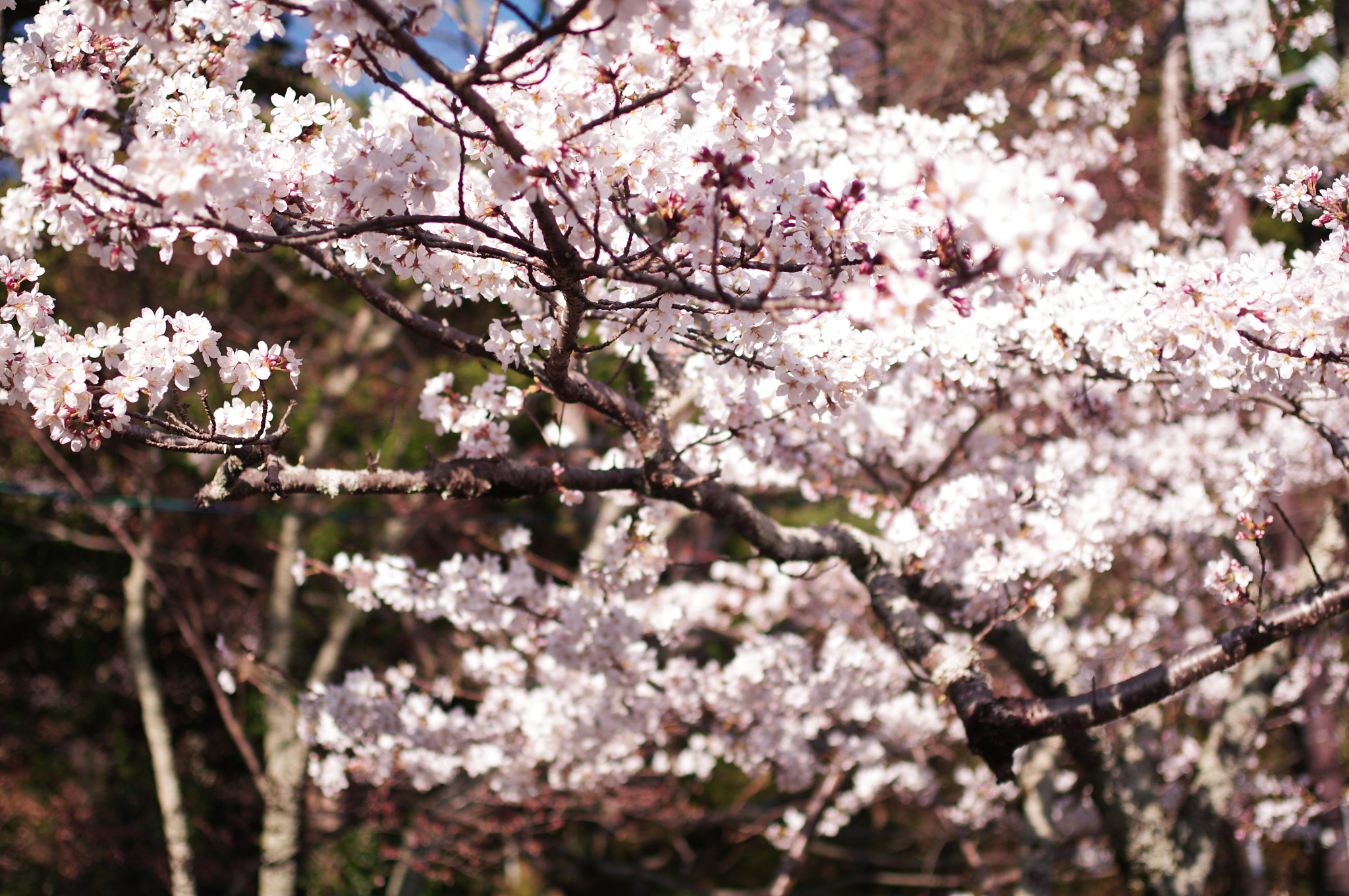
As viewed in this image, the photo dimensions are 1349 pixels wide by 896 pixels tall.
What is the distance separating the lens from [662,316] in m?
1.99

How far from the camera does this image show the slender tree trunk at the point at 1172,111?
5207 mm

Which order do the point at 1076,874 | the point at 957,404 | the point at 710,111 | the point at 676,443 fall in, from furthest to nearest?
1. the point at 1076,874
2. the point at 957,404
3. the point at 676,443
4. the point at 710,111

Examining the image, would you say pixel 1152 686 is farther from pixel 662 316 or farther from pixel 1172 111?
pixel 1172 111

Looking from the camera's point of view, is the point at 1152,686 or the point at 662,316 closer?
the point at 662,316

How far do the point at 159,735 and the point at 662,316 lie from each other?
6.80 metres

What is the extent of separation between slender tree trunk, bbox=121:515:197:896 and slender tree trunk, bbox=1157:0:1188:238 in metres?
7.87

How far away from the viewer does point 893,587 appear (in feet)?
10.4

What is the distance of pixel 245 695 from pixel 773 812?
6.24 meters

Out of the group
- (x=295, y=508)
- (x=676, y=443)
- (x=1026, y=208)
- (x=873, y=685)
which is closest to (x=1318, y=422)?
(x=1026, y=208)

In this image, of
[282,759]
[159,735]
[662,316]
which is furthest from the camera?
[282,759]

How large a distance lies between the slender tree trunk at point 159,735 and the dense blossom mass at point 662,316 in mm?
2285

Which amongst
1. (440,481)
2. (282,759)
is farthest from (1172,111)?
(282,759)

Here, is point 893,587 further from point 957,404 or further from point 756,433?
point 957,404

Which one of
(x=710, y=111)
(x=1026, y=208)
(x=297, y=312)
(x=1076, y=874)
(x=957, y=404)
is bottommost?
(x=1076, y=874)
